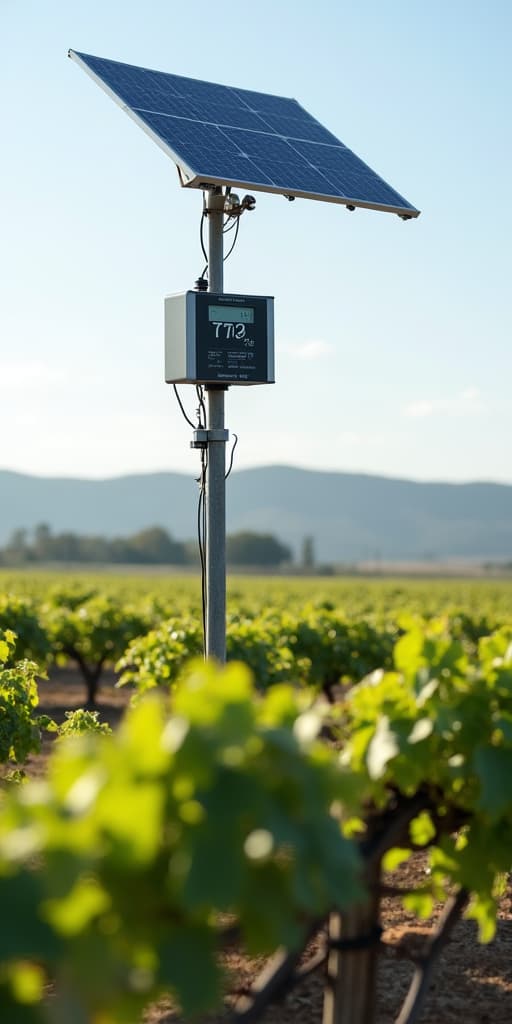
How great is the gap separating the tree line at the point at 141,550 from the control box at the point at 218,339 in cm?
13906

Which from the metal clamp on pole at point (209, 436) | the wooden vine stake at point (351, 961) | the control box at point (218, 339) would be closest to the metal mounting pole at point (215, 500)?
the metal clamp on pole at point (209, 436)

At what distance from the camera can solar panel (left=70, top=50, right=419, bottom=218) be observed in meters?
6.77

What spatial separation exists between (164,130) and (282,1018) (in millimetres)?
5039

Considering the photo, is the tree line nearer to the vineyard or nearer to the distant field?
the distant field

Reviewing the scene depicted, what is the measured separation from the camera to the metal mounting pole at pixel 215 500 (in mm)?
6871

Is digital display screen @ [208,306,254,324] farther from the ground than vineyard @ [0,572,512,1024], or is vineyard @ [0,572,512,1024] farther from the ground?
digital display screen @ [208,306,254,324]

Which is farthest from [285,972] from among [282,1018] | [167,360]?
[167,360]

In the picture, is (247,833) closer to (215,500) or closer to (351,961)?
(351,961)

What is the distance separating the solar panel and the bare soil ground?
4336 millimetres

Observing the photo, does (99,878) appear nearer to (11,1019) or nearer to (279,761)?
→ (11,1019)

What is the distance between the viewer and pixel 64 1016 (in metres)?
1.79

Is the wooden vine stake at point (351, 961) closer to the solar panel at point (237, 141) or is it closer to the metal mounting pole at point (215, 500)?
the metal mounting pole at point (215, 500)

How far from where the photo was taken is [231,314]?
671cm

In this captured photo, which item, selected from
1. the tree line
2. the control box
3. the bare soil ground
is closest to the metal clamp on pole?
the control box
